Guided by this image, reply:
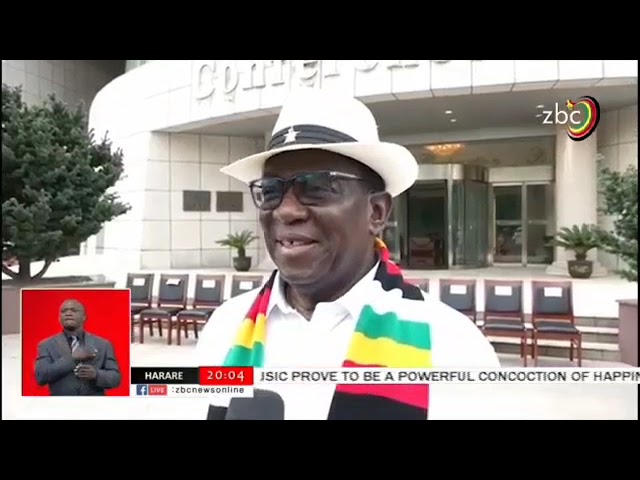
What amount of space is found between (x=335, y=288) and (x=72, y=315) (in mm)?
1400

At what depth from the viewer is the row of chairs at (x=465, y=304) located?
9.89ft

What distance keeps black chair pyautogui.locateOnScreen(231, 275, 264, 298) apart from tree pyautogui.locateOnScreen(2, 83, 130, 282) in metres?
1.05

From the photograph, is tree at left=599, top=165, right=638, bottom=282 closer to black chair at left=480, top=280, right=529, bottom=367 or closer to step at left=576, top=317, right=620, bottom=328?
step at left=576, top=317, right=620, bottom=328

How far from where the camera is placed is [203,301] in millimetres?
3299

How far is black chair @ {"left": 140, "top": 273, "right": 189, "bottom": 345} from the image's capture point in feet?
9.74

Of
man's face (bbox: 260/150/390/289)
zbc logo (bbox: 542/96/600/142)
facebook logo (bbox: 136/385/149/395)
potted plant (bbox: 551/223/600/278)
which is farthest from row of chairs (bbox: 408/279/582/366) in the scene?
facebook logo (bbox: 136/385/149/395)

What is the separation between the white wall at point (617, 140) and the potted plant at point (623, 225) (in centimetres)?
6

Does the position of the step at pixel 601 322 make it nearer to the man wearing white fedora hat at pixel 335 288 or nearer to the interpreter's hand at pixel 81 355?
the man wearing white fedora hat at pixel 335 288

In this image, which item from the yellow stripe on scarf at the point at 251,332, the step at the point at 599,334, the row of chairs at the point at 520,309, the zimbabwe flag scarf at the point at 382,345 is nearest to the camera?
the zimbabwe flag scarf at the point at 382,345

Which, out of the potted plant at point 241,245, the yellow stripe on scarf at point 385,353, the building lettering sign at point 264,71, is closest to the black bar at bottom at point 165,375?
the potted plant at point 241,245

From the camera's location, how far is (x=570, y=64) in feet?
9.96

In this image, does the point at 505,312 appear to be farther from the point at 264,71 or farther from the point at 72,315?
the point at 72,315

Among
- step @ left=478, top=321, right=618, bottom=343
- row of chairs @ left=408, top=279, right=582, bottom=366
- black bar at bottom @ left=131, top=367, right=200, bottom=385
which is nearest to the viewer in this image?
black bar at bottom @ left=131, top=367, right=200, bottom=385
